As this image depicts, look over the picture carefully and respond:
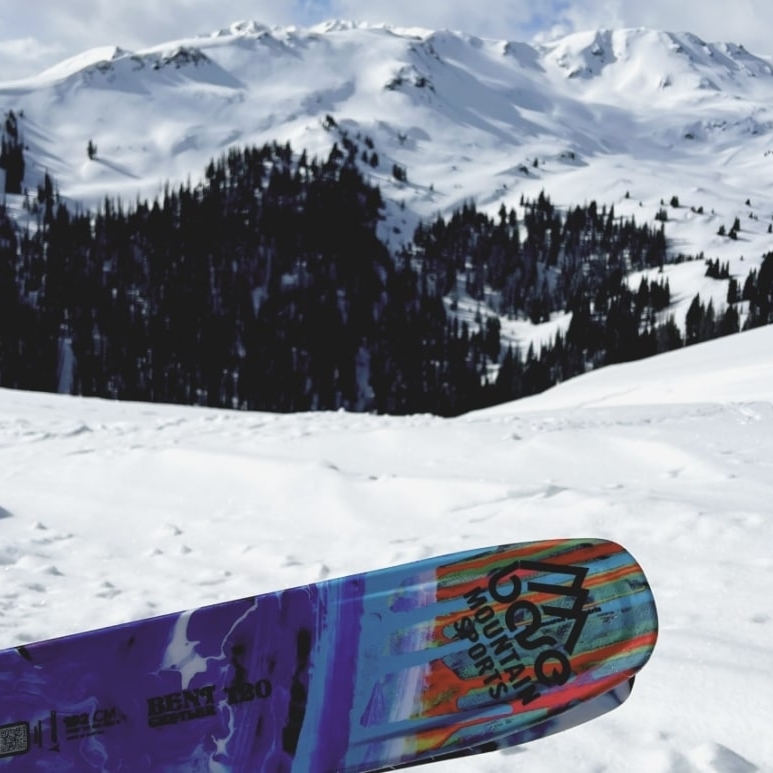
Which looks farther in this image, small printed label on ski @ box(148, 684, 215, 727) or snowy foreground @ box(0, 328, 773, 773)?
small printed label on ski @ box(148, 684, 215, 727)

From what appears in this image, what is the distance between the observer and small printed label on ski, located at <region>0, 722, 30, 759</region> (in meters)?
3.19

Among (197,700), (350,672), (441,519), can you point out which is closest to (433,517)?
(441,519)

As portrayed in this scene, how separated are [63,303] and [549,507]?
13197cm

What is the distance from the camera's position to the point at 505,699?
3.21 meters

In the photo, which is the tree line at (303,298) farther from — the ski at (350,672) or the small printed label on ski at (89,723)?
the small printed label on ski at (89,723)

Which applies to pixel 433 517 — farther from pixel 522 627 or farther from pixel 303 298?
pixel 303 298

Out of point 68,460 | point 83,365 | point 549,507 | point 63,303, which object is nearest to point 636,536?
point 549,507

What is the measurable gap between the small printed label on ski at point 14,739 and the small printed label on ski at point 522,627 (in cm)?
224

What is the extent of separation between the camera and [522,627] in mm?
3383

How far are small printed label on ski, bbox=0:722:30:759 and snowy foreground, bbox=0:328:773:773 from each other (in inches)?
56.1

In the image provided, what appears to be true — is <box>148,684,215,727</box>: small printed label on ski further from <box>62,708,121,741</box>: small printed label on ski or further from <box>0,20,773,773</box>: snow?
<box>0,20,773,773</box>: snow

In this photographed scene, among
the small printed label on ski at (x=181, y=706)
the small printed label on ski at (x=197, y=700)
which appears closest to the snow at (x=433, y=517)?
the small printed label on ski at (x=197, y=700)

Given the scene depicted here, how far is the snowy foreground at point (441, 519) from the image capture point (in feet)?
10.3

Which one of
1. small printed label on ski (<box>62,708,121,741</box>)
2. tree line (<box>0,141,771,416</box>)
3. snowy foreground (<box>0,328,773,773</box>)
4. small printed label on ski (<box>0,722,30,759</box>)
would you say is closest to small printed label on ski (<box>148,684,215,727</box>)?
small printed label on ski (<box>62,708,121,741</box>)
